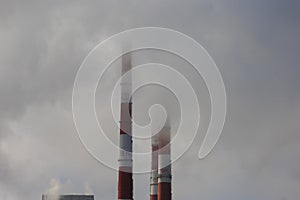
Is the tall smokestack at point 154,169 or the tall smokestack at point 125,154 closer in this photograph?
the tall smokestack at point 125,154

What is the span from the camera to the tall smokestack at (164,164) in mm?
62812

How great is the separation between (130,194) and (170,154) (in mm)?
15157

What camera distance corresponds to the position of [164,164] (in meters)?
64.5

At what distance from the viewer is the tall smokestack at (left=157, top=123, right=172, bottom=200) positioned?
62.8 metres

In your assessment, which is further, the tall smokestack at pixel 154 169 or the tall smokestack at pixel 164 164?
the tall smokestack at pixel 154 169

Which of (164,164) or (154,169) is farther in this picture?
(154,169)

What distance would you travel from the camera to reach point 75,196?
2352 inches

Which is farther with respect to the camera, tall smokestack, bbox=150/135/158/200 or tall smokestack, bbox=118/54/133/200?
tall smokestack, bbox=150/135/158/200

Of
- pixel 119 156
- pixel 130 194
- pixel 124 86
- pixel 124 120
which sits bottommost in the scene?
pixel 130 194

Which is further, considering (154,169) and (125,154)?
(154,169)

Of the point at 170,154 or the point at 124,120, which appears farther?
the point at 170,154

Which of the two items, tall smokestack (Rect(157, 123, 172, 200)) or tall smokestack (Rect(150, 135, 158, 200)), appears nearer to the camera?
tall smokestack (Rect(157, 123, 172, 200))

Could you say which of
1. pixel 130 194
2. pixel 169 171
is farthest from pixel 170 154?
pixel 130 194

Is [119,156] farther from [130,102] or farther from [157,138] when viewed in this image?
[157,138]
